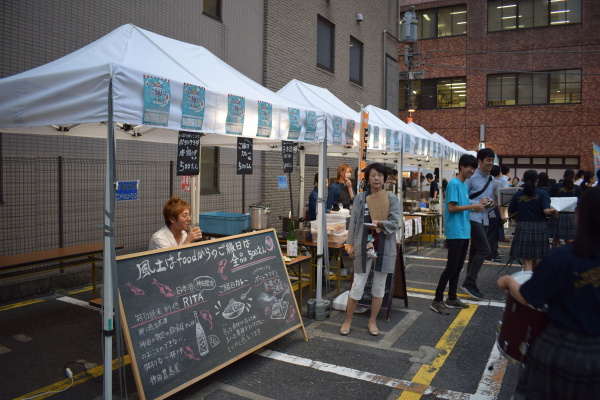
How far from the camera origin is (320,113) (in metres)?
6.07

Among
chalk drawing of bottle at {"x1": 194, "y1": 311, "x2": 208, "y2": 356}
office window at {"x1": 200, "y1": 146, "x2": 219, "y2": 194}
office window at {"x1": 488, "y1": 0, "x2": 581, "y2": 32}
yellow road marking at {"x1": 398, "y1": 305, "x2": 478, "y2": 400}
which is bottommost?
yellow road marking at {"x1": 398, "y1": 305, "x2": 478, "y2": 400}

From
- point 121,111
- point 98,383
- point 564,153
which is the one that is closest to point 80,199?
point 98,383

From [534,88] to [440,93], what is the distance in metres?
5.26

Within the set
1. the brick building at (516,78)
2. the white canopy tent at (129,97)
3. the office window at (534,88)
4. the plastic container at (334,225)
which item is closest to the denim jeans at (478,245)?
the plastic container at (334,225)

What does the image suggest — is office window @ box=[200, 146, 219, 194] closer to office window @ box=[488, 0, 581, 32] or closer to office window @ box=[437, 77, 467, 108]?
office window @ box=[437, 77, 467, 108]

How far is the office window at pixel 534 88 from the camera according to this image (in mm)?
25000

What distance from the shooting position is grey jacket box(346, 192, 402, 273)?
5.32m

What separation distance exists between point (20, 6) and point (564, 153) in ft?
85.2

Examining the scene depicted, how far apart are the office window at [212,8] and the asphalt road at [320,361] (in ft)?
23.5

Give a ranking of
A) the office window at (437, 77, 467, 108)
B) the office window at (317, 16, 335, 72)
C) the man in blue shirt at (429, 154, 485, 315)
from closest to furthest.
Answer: the man in blue shirt at (429, 154, 485, 315), the office window at (317, 16, 335, 72), the office window at (437, 77, 467, 108)

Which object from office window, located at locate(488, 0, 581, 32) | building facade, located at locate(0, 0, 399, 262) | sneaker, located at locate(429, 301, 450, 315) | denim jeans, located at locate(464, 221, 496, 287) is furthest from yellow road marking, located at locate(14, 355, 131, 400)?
office window, located at locate(488, 0, 581, 32)

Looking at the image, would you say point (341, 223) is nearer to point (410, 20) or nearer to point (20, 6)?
point (20, 6)

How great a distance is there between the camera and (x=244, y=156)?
5703mm

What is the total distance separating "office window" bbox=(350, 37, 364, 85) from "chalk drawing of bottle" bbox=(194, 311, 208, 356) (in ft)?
48.1
